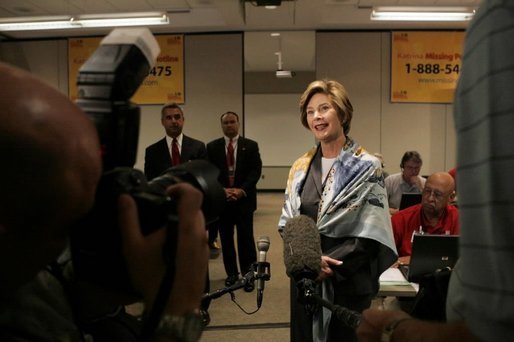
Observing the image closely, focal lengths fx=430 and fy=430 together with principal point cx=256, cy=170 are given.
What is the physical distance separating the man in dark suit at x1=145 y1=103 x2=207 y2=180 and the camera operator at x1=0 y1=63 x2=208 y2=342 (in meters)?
3.30

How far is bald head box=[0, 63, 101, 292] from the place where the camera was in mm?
404

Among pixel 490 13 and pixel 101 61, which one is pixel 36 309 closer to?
pixel 101 61

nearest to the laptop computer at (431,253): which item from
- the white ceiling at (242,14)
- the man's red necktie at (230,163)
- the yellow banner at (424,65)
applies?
the man's red necktie at (230,163)

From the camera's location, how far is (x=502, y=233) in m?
0.47

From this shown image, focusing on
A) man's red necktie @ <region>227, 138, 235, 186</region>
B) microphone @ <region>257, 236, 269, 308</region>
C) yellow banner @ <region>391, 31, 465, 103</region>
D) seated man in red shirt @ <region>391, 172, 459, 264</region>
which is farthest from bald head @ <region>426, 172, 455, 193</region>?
yellow banner @ <region>391, 31, 465, 103</region>

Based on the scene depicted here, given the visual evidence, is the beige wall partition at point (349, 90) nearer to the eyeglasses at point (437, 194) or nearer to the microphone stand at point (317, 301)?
the eyeglasses at point (437, 194)

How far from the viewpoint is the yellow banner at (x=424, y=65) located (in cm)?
595

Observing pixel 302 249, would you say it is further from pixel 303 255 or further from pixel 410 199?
pixel 410 199

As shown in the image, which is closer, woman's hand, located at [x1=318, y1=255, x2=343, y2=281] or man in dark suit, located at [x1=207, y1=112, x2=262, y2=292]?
woman's hand, located at [x1=318, y1=255, x2=343, y2=281]

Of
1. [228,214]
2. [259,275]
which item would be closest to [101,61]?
[259,275]

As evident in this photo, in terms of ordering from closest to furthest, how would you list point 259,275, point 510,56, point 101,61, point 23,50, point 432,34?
point 510,56, point 101,61, point 259,275, point 432,34, point 23,50

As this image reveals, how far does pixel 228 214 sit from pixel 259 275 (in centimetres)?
297

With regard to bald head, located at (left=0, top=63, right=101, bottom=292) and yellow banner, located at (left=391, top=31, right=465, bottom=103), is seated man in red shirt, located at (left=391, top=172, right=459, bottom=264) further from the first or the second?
yellow banner, located at (left=391, top=31, right=465, bottom=103)

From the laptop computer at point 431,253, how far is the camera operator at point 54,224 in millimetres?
1553
